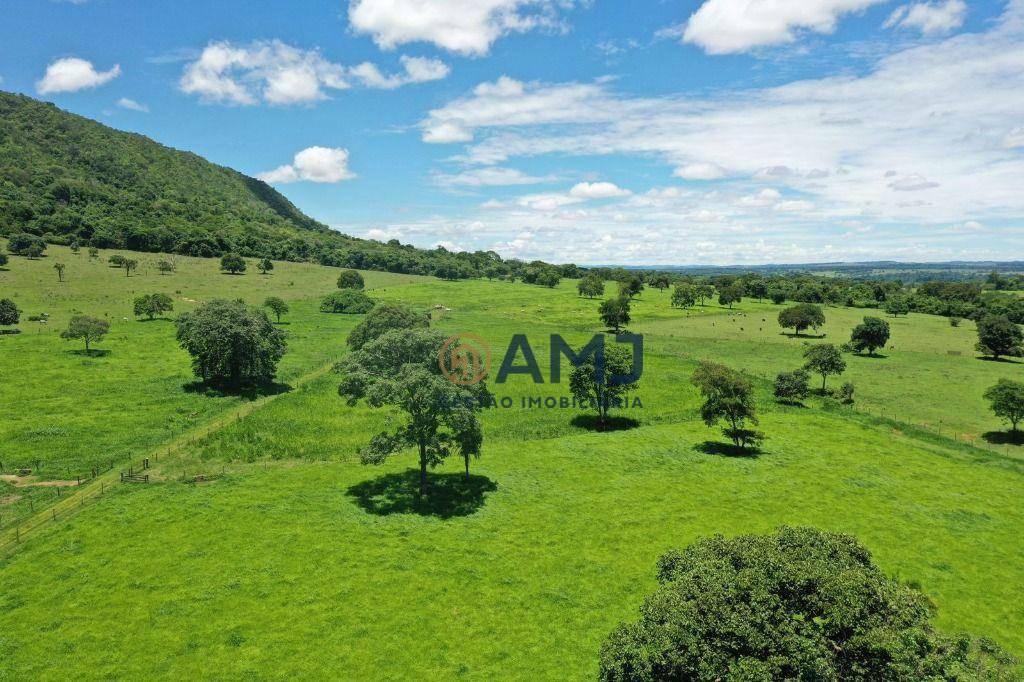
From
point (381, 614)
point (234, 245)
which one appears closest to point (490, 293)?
point (234, 245)

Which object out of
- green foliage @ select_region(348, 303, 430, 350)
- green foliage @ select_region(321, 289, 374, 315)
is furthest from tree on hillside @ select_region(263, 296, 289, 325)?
green foliage @ select_region(348, 303, 430, 350)

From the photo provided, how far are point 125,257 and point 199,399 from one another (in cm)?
12415

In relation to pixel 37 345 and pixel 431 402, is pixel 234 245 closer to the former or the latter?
pixel 37 345

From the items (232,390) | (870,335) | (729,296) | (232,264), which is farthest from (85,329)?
(729,296)

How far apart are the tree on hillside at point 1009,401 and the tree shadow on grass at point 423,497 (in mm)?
56955

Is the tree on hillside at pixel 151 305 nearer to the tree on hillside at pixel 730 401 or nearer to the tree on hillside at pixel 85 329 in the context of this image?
the tree on hillside at pixel 85 329

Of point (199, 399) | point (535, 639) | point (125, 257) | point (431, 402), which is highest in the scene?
point (125, 257)

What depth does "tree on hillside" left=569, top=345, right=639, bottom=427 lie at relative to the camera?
57312 mm

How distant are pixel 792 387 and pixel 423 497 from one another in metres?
54.5

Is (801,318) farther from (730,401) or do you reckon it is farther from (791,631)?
(791,631)

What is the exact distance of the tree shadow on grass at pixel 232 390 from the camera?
212 ft

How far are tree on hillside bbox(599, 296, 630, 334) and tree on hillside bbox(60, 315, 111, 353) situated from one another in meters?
99.8

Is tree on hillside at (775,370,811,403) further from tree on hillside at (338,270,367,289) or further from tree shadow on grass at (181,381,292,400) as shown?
tree on hillside at (338,270,367,289)

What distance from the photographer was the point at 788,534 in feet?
63.1
